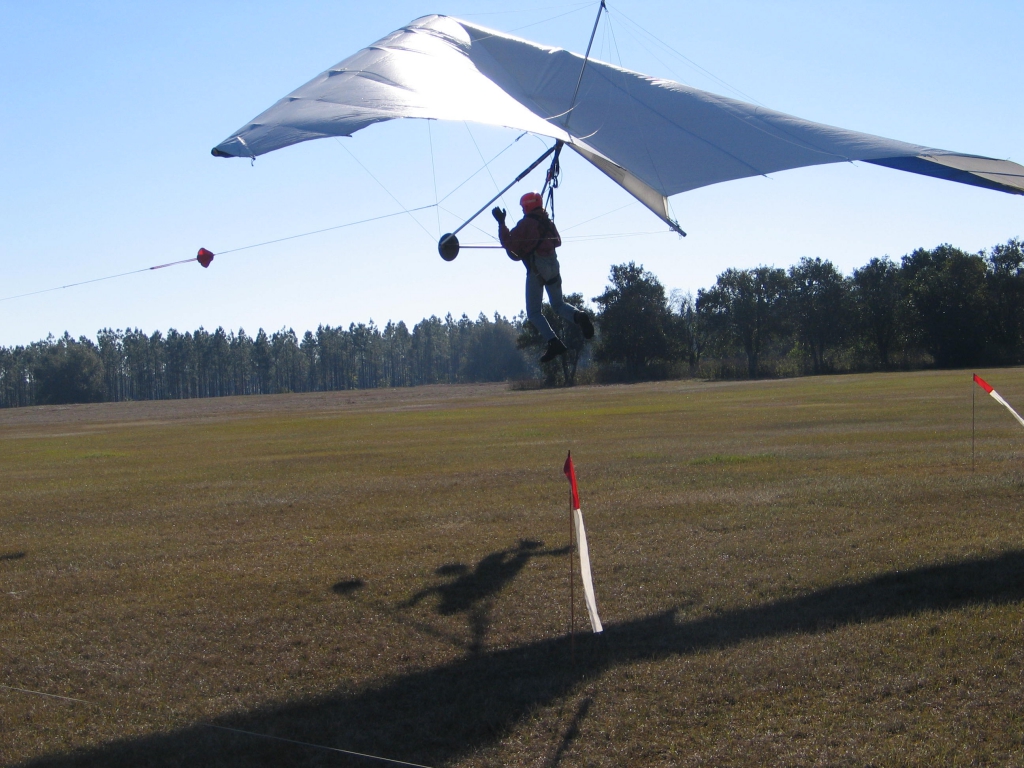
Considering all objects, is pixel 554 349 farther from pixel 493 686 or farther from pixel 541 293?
pixel 493 686

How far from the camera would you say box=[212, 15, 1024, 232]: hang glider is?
814cm

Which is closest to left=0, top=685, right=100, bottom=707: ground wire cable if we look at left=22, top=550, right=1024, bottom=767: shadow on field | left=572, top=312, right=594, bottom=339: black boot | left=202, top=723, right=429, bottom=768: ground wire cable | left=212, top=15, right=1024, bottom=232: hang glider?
left=22, top=550, right=1024, bottom=767: shadow on field

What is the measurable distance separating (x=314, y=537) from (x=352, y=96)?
598 centimetres

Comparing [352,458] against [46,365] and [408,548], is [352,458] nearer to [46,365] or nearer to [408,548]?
[408,548]

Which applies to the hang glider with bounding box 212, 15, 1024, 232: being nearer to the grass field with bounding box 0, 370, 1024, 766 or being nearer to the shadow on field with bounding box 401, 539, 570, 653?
the grass field with bounding box 0, 370, 1024, 766

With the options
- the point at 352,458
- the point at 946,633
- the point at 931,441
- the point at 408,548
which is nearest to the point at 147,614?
the point at 408,548

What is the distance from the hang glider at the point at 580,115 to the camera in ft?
26.7

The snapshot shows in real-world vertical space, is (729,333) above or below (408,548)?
above

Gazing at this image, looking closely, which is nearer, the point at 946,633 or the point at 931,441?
the point at 946,633

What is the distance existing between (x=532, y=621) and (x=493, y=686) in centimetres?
142

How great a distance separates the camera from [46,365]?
449ft

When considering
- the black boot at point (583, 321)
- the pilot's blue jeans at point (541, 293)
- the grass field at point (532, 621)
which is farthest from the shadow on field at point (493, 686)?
the pilot's blue jeans at point (541, 293)

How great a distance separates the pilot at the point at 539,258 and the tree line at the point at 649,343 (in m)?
1.85

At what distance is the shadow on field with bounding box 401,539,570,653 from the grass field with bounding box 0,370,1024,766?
0.14ft
